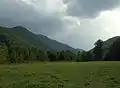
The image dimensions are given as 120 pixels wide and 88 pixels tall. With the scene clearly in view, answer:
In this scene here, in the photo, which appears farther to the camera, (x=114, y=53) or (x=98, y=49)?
(x=98, y=49)

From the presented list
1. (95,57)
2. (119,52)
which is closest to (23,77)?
(119,52)

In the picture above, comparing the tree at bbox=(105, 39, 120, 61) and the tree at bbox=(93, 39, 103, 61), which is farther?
the tree at bbox=(93, 39, 103, 61)

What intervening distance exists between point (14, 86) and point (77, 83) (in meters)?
6.79

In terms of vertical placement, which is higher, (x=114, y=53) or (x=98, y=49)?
(x=98, y=49)

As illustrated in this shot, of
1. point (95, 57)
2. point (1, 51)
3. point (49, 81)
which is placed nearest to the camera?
point (49, 81)

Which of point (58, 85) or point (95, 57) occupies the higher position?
point (95, 57)

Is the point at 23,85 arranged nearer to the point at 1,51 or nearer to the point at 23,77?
the point at 23,77

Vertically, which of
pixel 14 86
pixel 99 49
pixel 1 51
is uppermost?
pixel 99 49

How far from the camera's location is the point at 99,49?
5428 inches

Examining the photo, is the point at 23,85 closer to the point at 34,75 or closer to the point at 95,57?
the point at 34,75

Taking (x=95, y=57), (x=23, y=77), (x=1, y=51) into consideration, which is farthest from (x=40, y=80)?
(x=95, y=57)

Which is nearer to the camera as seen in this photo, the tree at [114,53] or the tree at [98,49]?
the tree at [114,53]

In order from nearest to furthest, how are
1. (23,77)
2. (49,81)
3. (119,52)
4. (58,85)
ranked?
1. (58,85)
2. (49,81)
3. (23,77)
4. (119,52)

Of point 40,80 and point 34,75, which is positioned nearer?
point 40,80
